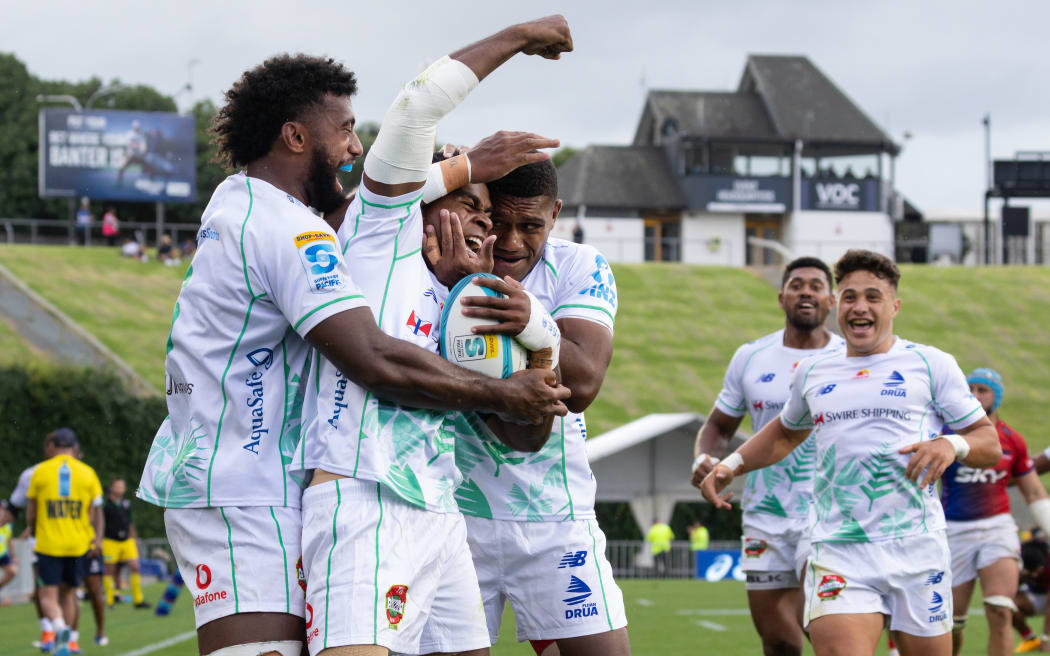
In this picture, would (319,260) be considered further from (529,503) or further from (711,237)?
(711,237)

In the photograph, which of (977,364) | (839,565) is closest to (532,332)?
(839,565)

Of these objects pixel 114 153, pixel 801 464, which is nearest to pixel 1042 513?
pixel 801 464

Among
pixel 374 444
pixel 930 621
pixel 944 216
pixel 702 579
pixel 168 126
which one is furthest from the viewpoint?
pixel 944 216

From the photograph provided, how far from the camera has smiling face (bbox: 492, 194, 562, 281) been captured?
4609 millimetres

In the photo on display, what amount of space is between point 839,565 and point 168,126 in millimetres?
46293

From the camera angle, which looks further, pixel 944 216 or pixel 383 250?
pixel 944 216

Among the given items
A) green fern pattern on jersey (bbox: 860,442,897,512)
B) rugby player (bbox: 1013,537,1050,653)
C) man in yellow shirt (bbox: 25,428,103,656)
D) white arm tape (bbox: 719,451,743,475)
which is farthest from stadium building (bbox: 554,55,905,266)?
green fern pattern on jersey (bbox: 860,442,897,512)

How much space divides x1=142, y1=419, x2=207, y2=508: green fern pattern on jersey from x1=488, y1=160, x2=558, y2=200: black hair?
1.38 metres

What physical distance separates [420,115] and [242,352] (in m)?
0.87

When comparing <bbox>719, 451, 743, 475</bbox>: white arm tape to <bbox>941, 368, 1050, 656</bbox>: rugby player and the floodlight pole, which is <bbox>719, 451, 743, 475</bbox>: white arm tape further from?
the floodlight pole

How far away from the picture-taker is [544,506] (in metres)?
4.82

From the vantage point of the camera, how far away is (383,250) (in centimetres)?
384

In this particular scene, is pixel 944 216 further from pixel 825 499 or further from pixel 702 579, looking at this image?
pixel 825 499

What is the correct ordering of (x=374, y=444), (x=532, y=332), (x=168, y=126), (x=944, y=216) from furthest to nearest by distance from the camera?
(x=944, y=216) < (x=168, y=126) < (x=532, y=332) < (x=374, y=444)
